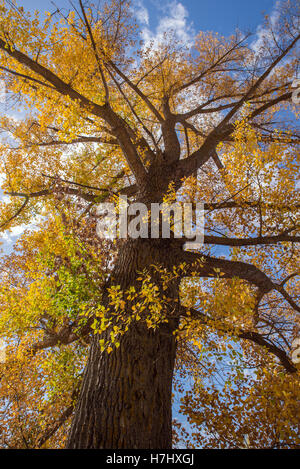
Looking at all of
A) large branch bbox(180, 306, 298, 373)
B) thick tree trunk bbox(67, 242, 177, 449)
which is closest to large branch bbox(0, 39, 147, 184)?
large branch bbox(180, 306, 298, 373)

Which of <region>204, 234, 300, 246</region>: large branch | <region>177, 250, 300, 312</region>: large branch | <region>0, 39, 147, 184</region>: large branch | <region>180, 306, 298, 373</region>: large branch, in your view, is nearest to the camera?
<region>180, 306, 298, 373</region>: large branch

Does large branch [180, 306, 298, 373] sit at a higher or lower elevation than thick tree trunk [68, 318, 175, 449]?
higher

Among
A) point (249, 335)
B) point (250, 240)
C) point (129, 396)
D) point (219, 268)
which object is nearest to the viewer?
point (129, 396)

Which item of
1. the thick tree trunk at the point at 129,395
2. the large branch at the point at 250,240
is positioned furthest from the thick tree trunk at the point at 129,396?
the large branch at the point at 250,240

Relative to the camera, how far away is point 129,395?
2516 millimetres

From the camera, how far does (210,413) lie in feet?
12.0

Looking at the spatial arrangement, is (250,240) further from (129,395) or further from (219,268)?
(129,395)

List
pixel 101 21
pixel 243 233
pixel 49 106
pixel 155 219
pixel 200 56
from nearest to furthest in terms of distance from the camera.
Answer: pixel 155 219
pixel 49 106
pixel 101 21
pixel 243 233
pixel 200 56

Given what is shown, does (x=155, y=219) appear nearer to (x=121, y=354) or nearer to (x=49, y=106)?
(x=121, y=354)

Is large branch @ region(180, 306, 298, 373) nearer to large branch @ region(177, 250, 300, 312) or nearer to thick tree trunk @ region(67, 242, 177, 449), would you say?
thick tree trunk @ region(67, 242, 177, 449)

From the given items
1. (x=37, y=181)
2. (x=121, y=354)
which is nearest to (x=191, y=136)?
(x=37, y=181)

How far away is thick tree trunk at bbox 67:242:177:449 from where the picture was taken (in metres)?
2.27

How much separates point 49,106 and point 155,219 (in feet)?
11.8

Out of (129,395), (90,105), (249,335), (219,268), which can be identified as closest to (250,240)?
(219,268)
